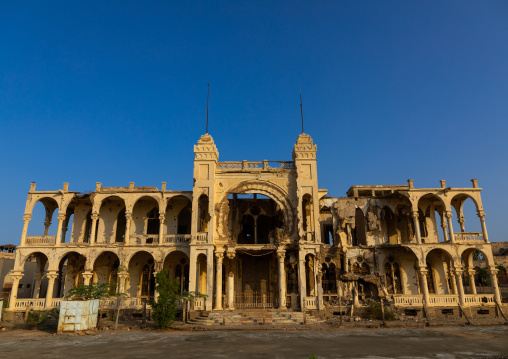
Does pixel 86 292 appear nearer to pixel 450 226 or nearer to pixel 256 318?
pixel 256 318

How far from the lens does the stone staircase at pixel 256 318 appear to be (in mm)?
22866

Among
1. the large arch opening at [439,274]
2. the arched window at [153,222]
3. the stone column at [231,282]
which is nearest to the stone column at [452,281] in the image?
the large arch opening at [439,274]

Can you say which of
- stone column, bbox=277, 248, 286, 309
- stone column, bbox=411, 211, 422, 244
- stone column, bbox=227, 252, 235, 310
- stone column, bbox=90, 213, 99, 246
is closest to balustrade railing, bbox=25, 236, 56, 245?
stone column, bbox=90, 213, 99, 246

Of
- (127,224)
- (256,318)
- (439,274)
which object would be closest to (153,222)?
(127,224)

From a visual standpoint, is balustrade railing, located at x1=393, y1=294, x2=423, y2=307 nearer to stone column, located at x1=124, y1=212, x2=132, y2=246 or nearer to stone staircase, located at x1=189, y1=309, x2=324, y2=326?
stone staircase, located at x1=189, y1=309, x2=324, y2=326

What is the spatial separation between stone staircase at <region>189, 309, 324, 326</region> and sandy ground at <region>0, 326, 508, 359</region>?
2.55 m

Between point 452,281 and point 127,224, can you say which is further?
point 452,281

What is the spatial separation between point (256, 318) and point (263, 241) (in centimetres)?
877

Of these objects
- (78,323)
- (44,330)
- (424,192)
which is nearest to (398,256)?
(424,192)

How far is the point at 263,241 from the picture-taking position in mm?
31375

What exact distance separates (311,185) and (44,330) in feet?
66.9

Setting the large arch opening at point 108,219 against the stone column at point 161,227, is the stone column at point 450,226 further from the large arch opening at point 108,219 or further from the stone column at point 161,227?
the large arch opening at point 108,219

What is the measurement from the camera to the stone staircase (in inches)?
900

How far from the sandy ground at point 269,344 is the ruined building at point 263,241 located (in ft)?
20.6
